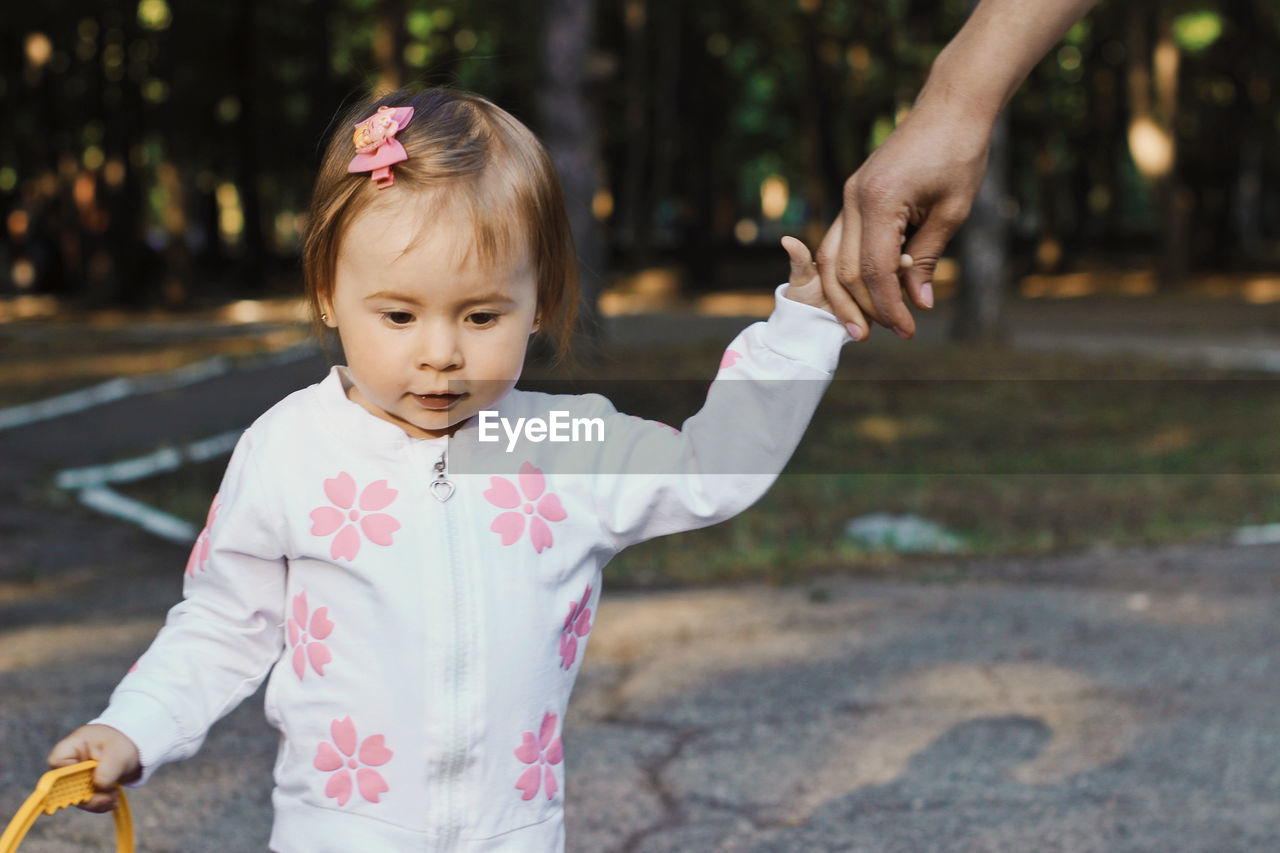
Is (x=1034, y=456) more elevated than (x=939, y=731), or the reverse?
(x=939, y=731)

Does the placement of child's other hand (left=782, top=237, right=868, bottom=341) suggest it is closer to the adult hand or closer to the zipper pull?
the adult hand

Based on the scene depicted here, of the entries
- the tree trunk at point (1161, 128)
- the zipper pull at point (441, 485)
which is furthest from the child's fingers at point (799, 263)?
the tree trunk at point (1161, 128)

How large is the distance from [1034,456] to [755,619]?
4435 mm

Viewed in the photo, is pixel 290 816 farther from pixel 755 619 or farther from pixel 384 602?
pixel 755 619

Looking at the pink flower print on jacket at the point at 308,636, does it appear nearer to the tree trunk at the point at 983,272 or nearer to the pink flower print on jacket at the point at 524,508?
the pink flower print on jacket at the point at 524,508

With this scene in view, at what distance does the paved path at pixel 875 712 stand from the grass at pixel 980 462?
0.65 m

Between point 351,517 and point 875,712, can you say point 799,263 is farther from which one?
point 875,712

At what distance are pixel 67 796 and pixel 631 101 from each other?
1092 inches

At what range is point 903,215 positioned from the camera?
1.93 meters

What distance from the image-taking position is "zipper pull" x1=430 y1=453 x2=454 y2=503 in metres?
2.10

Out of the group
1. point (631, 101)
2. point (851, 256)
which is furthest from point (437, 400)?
point (631, 101)

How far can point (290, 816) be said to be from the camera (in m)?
2.12

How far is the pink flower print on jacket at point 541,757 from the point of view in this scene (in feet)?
6.89

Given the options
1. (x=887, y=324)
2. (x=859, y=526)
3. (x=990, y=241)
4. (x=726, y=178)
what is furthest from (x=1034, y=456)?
(x=726, y=178)
